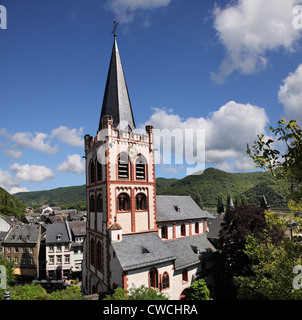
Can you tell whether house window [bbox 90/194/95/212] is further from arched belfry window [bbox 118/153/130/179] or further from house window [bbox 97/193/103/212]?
arched belfry window [bbox 118/153/130/179]

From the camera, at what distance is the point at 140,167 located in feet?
79.4

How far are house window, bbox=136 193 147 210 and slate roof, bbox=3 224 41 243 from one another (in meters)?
37.3

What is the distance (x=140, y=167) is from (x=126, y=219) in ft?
19.8

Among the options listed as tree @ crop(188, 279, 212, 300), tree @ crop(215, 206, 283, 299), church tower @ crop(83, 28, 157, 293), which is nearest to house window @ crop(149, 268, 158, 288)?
church tower @ crop(83, 28, 157, 293)

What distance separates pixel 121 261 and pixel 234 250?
14.1m

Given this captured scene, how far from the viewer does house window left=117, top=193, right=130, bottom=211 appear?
22250 millimetres

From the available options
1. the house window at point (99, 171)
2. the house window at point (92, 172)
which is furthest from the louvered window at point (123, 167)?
the house window at point (92, 172)

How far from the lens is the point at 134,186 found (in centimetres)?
2320

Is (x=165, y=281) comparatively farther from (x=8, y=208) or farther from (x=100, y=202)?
(x=8, y=208)

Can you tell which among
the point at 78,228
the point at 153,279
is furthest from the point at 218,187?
the point at 153,279

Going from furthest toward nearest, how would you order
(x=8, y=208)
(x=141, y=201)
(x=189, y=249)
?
1. (x=8, y=208)
2. (x=189, y=249)
3. (x=141, y=201)

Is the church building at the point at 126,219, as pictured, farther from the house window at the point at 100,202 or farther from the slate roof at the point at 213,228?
the slate roof at the point at 213,228

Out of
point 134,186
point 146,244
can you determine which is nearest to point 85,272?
point 146,244
